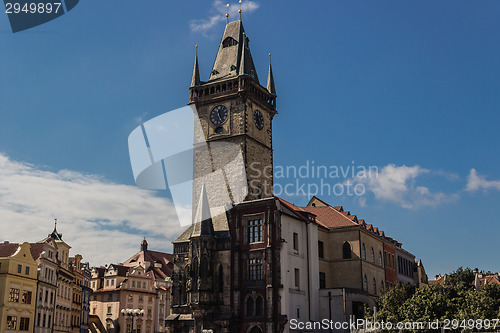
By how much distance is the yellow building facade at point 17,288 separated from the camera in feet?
215

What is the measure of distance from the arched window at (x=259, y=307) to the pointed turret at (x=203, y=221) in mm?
9324

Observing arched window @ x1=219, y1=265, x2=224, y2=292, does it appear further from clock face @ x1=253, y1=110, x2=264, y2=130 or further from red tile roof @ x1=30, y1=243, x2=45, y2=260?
red tile roof @ x1=30, y1=243, x2=45, y2=260

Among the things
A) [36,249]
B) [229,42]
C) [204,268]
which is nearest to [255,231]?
[204,268]

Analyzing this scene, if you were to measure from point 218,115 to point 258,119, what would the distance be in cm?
550

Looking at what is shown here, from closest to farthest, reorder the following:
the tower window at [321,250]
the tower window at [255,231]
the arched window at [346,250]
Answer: the tower window at [255,231]
the tower window at [321,250]
the arched window at [346,250]

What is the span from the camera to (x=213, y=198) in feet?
234

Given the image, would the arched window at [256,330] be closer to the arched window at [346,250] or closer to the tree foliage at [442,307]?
the tree foliage at [442,307]

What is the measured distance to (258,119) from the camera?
7644cm

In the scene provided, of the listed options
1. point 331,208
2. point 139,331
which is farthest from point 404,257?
point 139,331

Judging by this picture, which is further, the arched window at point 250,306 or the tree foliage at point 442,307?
the arched window at point 250,306

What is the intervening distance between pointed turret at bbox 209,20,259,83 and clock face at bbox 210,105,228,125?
14.4 feet

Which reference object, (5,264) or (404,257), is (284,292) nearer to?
(5,264)

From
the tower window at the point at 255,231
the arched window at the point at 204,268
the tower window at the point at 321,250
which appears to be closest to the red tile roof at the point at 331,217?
the tower window at the point at 321,250

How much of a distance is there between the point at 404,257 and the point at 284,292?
40189 millimetres
